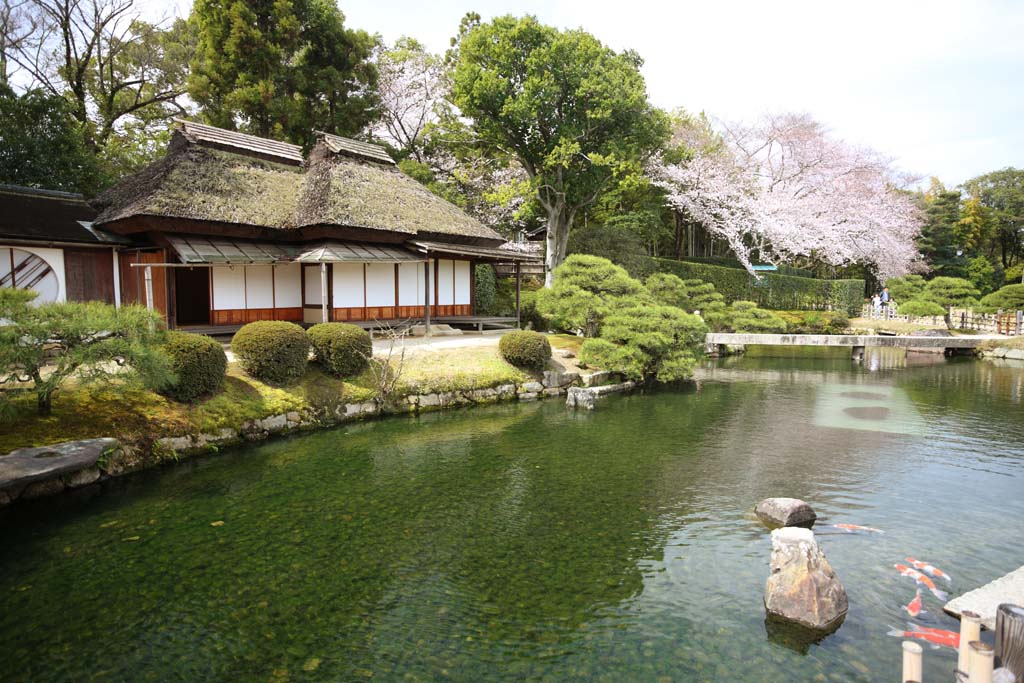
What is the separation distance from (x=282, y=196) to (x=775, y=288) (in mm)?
24134

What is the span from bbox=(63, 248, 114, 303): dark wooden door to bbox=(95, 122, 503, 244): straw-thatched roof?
89 cm

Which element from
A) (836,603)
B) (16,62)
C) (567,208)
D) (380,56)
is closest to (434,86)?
(380,56)

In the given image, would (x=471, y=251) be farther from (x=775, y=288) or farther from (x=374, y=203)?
(x=775, y=288)

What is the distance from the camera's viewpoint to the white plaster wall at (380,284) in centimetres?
1747

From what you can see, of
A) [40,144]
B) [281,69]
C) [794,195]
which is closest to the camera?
[40,144]

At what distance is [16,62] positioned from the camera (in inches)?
929

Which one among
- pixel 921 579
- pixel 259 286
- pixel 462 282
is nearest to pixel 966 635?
pixel 921 579

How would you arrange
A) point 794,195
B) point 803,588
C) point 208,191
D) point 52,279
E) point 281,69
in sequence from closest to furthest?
1. point 803,588
2. point 52,279
3. point 208,191
4. point 281,69
5. point 794,195

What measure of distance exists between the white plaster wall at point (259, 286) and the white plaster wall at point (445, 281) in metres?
5.13

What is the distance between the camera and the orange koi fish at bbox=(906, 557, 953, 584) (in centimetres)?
586

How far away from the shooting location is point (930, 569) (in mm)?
6020

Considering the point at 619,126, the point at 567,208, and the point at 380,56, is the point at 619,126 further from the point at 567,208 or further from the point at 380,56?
the point at 380,56

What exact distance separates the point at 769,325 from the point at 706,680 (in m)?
21.5

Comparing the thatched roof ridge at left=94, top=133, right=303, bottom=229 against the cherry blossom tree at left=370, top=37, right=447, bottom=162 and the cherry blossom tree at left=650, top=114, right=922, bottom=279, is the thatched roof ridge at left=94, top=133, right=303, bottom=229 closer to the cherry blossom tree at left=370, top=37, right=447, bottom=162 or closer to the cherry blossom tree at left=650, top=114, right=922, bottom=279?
the cherry blossom tree at left=370, top=37, right=447, bottom=162
